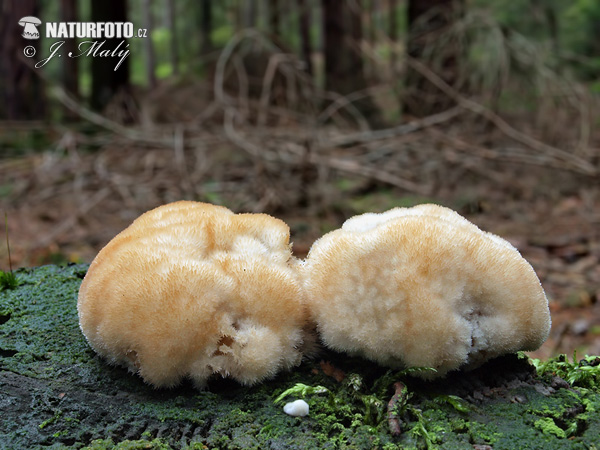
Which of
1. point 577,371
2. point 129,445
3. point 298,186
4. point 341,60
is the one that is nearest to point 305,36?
point 341,60

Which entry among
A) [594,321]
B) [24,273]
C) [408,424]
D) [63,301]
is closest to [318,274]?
[408,424]

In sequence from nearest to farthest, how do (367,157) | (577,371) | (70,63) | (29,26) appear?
(577,371)
(367,157)
(29,26)
(70,63)

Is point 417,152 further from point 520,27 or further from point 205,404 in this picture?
point 520,27

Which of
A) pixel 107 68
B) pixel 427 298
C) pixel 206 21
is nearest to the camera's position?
pixel 427 298

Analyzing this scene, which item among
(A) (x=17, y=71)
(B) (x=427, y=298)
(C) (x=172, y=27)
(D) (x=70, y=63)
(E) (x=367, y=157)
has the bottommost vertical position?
(E) (x=367, y=157)

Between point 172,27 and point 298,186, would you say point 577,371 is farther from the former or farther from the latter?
point 172,27

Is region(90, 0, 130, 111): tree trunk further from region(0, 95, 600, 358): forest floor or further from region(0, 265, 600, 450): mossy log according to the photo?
region(0, 265, 600, 450): mossy log

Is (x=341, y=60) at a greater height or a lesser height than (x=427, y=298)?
greater
